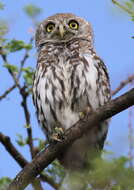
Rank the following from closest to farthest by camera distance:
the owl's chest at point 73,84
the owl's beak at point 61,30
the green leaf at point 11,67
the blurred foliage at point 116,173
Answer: the blurred foliage at point 116,173, the owl's chest at point 73,84, the green leaf at point 11,67, the owl's beak at point 61,30

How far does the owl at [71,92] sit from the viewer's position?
410 cm

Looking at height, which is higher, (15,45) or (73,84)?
(15,45)

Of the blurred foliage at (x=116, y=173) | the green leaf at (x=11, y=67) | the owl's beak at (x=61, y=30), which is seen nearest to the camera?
the blurred foliage at (x=116, y=173)

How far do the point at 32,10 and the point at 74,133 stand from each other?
7.64 feet

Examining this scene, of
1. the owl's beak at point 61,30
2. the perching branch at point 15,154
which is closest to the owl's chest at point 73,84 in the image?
the perching branch at point 15,154

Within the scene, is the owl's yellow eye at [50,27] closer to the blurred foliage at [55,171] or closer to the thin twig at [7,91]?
the thin twig at [7,91]

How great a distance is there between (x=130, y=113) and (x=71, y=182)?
101 cm

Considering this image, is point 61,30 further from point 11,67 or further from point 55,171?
point 55,171

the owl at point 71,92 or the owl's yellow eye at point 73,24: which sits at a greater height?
the owl's yellow eye at point 73,24

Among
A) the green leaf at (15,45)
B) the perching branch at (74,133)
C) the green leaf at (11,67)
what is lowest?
the perching branch at (74,133)

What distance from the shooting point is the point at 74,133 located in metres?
3.12

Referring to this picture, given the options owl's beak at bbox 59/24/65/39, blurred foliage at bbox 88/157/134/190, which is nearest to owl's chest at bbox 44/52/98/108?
owl's beak at bbox 59/24/65/39

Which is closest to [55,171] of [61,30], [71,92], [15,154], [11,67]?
[15,154]

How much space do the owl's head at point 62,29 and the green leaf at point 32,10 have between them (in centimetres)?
28
